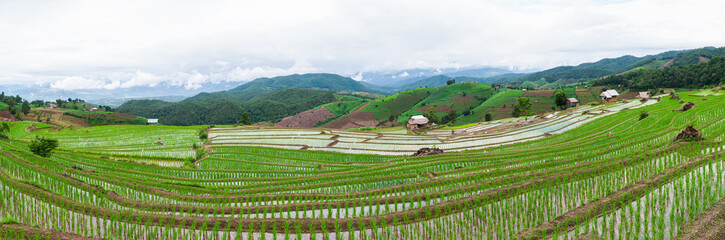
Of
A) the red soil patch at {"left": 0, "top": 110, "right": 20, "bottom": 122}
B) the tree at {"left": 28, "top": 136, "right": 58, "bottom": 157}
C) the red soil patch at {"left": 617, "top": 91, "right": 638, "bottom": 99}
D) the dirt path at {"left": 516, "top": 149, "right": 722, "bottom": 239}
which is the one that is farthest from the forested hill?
the red soil patch at {"left": 0, "top": 110, "right": 20, "bottom": 122}

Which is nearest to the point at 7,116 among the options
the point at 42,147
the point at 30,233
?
the point at 42,147

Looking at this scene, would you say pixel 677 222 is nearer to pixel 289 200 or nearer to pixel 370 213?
pixel 370 213

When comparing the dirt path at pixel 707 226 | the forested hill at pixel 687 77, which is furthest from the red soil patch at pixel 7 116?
the forested hill at pixel 687 77

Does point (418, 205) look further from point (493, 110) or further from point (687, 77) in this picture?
point (687, 77)

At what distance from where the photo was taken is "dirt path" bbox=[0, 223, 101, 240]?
421 inches

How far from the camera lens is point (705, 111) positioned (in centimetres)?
3838

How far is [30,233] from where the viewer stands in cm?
1091

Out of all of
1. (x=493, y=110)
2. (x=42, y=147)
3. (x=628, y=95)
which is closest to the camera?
(x=42, y=147)

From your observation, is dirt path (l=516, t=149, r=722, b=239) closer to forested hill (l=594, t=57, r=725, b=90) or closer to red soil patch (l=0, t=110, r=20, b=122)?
red soil patch (l=0, t=110, r=20, b=122)

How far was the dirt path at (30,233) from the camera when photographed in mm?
10688

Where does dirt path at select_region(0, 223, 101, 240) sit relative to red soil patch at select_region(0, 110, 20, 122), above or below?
below

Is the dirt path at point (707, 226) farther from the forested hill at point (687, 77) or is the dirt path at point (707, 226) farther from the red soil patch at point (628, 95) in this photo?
the red soil patch at point (628, 95)

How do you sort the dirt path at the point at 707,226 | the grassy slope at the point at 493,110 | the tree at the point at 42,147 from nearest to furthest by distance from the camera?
the dirt path at the point at 707,226 → the tree at the point at 42,147 → the grassy slope at the point at 493,110

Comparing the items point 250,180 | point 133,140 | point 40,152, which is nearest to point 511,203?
point 250,180
